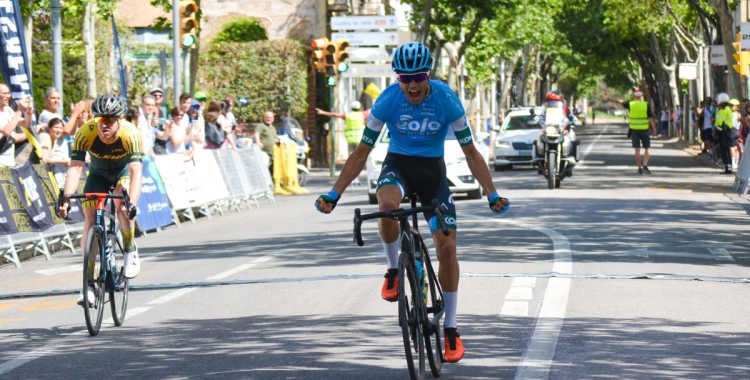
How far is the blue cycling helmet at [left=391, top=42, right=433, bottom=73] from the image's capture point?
732 centimetres

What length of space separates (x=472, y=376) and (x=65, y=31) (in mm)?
39974

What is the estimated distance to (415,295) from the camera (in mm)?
7039

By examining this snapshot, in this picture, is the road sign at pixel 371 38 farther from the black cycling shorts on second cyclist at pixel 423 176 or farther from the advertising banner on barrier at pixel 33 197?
the black cycling shorts on second cyclist at pixel 423 176

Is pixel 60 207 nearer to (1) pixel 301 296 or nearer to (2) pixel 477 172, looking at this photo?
(1) pixel 301 296

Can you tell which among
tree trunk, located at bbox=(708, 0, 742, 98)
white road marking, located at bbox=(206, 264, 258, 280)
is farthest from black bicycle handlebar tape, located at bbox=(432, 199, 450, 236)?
tree trunk, located at bbox=(708, 0, 742, 98)

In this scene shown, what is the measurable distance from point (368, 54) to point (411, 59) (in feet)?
115

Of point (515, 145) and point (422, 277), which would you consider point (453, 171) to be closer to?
point (515, 145)

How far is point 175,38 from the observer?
2514 centimetres

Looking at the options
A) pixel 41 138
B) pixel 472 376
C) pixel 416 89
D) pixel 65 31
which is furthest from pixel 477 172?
pixel 65 31

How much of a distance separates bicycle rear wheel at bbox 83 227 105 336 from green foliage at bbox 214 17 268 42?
37.7m

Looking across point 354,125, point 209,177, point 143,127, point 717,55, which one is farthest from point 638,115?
point 143,127

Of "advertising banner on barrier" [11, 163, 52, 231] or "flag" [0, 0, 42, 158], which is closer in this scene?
"advertising banner on barrier" [11, 163, 52, 231]

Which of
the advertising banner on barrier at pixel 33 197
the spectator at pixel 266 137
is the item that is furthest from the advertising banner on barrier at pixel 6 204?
the spectator at pixel 266 137

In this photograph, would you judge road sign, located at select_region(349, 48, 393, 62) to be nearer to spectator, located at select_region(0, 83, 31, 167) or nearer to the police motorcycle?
the police motorcycle
